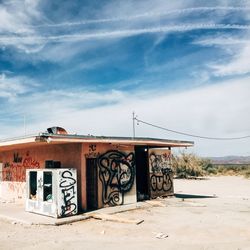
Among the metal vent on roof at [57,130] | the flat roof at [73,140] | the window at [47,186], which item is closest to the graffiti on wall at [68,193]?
the window at [47,186]

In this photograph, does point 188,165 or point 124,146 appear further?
point 188,165

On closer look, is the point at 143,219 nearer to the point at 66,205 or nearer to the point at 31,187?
the point at 66,205

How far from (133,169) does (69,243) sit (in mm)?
7149

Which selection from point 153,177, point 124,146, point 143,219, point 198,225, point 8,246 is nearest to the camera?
point 8,246

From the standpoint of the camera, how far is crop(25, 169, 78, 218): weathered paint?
39.5 feet

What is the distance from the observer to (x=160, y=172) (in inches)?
693

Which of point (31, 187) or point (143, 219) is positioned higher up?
point (31, 187)

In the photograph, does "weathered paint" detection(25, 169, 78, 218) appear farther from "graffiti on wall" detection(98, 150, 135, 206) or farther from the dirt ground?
"graffiti on wall" detection(98, 150, 135, 206)

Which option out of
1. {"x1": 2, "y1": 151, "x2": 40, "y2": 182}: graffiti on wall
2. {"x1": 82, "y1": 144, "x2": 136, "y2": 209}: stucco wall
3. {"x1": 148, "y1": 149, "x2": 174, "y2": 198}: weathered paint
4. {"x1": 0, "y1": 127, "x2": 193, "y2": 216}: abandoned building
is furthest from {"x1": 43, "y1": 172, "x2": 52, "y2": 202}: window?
{"x1": 148, "y1": 149, "x2": 174, "y2": 198}: weathered paint

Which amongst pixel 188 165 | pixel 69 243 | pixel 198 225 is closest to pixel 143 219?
pixel 198 225

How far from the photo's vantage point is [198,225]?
10.7 meters

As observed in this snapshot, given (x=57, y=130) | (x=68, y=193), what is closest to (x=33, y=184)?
(x=68, y=193)

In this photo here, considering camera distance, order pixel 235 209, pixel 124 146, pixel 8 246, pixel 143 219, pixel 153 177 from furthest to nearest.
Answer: pixel 153 177 → pixel 124 146 → pixel 235 209 → pixel 143 219 → pixel 8 246

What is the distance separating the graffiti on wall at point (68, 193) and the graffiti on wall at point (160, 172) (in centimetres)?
552
